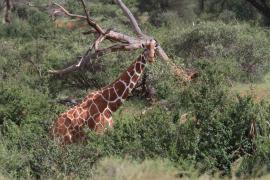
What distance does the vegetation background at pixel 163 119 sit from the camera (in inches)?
335

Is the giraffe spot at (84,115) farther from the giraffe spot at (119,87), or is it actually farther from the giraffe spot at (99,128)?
the giraffe spot at (119,87)

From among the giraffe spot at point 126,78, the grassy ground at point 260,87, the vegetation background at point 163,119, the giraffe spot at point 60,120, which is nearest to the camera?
the vegetation background at point 163,119

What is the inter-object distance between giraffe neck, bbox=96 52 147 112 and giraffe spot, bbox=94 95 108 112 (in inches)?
2.5

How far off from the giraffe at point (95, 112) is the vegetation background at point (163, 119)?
405 mm

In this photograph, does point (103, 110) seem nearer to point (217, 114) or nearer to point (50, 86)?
point (217, 114)

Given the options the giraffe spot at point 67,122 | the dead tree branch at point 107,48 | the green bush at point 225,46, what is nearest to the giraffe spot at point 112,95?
the giraffe spot at point 67,122

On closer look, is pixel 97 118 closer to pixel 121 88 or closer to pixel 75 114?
pixel 75 114

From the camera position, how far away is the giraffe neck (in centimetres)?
1217

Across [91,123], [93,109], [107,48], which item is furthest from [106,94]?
[107,48]

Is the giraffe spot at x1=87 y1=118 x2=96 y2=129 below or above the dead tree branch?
below

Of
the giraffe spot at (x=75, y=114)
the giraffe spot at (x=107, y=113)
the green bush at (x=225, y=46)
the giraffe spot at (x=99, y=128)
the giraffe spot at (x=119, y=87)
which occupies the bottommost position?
the green bush at (x=225, y=46)

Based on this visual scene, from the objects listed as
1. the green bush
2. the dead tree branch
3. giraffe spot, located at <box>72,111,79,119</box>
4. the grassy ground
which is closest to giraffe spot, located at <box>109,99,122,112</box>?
giraffe spot, located at <box>72,111,79,119</box>

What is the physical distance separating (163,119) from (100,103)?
1992mm

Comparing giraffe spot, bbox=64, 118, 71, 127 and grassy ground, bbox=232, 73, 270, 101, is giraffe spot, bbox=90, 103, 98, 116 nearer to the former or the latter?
giraffe spot, bbox=64, 118, 71, 127
